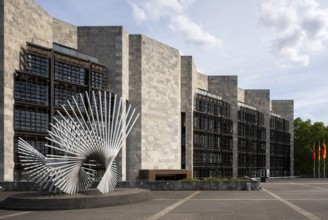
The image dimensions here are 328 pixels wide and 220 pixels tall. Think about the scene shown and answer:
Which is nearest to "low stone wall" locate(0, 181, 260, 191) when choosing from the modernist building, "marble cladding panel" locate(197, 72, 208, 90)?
the modernist building

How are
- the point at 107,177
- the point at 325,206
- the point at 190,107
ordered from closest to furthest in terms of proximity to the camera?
the point at 325,206, the point at 107,177, the point at 190,107

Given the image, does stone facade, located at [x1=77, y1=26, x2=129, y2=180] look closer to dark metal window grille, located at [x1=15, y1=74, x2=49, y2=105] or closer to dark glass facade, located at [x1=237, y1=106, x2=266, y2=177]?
dark metal window grille, located at [x1=15, y1=74, x2=49, y2=105]

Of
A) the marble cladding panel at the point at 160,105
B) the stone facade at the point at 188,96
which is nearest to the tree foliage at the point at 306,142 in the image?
the stone facade at the point at 188,96

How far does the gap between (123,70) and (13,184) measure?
20.7 m

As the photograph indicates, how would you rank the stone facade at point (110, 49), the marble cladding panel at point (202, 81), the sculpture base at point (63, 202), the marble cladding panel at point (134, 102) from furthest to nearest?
1. the marble cladding panel at point (202, 81)
2. the marble cladding panel at point (134, 102)
3. the stone facade at point (110, 49)
4. the sculpture base at point (63, 202)

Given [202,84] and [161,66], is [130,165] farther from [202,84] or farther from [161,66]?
[202,84]

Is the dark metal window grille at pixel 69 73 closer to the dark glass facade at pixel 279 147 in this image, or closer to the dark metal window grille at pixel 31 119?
the dark metal window grille at pixel 31 119

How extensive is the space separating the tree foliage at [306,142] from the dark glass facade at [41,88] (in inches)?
3126

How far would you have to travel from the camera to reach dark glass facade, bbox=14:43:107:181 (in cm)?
4262

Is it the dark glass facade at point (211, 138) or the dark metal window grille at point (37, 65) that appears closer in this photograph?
the dark metal window grille at point (37, 65)

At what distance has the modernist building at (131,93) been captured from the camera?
1663 inches

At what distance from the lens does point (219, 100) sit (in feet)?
258

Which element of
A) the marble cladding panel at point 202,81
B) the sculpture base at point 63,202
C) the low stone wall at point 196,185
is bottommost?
the low stone wall at point 196,185

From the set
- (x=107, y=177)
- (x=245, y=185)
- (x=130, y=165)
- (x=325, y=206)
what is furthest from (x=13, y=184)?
(x=325, y=206)
